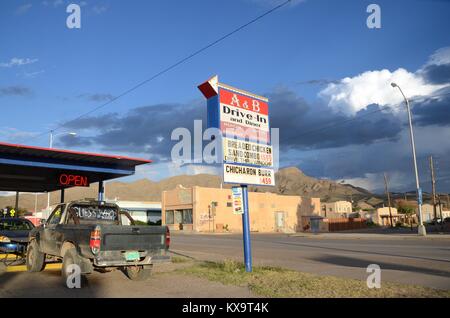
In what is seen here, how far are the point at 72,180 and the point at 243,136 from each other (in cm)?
1103

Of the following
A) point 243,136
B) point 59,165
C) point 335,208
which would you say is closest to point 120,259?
point 243,136

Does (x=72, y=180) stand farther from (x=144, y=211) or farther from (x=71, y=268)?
(x=144, y=211)

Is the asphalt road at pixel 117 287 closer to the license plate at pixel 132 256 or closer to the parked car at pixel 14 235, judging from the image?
the license plate at pixel 132 256

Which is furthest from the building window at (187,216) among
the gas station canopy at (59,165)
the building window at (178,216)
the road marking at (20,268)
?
the road marking at (20,268)

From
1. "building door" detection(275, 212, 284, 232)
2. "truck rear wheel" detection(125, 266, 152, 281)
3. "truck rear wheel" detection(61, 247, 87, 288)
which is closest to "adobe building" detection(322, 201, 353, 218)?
"building door" detection(275, 212, 284, 232)

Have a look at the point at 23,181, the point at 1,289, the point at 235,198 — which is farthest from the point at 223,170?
the point at 23,181

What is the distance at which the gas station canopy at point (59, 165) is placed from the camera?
56.2 feet

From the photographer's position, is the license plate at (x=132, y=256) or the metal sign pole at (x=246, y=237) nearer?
the license plate at (x=132, y=256)

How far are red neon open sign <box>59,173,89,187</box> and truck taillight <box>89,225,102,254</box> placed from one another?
11611 mm

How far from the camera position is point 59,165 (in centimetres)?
1831

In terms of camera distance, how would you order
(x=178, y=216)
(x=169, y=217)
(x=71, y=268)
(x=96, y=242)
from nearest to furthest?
(x=96, y=242) < (x=71, y=268) < (x=178, y=216) < (x=169, y=217)

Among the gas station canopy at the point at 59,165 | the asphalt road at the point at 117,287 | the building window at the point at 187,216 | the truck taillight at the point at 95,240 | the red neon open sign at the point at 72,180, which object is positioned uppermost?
the gas station canopy at the point at 59,165

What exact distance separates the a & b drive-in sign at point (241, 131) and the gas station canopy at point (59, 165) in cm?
710
